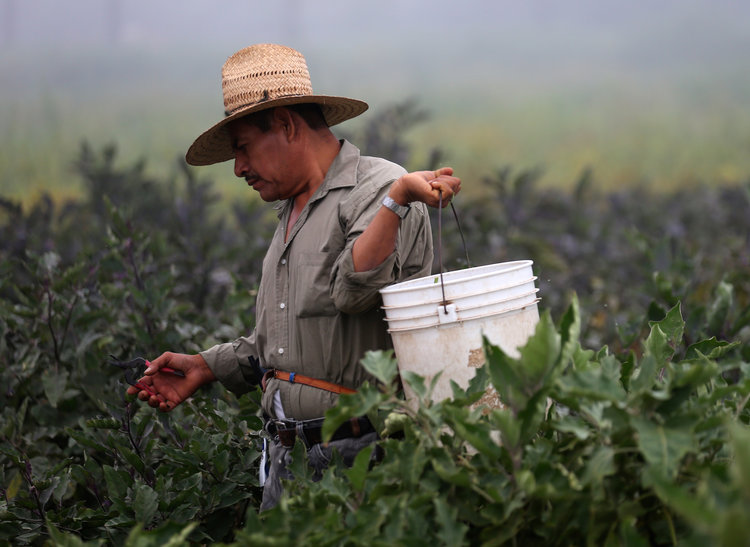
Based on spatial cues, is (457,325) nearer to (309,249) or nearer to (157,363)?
(309,249)

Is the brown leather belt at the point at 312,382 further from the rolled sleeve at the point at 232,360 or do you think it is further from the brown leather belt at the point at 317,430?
the rolled sleeve at the point at 232,360

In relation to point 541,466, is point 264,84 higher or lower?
higher

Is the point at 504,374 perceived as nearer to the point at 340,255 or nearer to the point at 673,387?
the point at 673,387

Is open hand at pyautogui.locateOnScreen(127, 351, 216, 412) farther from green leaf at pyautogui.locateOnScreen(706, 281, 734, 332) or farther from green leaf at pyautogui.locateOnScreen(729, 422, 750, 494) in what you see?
green leaf at pyautogui.locateOnScreen(729, 422, 750, 494)

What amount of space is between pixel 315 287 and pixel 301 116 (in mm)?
586

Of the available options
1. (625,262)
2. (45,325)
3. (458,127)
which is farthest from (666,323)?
(458,127)

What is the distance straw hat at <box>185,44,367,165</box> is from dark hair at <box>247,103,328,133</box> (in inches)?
1.4

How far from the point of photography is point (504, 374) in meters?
1.78

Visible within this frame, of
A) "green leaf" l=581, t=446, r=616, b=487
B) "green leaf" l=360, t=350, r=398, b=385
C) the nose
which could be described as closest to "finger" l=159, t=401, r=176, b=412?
the nose

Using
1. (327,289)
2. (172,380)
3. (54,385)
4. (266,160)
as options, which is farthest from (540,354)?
(54,385)

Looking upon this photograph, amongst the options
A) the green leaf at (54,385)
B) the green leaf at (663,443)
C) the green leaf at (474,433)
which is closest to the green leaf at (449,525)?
the green leaf at (474,433)

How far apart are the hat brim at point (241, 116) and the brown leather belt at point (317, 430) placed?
3.00 feet

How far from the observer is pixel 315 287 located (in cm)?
261

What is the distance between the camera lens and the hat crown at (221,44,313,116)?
2838mm
